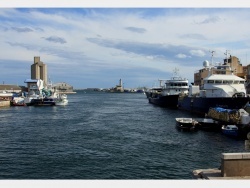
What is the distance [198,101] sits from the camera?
2261 inches

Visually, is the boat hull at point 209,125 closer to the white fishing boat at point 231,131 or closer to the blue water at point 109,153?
the blue water at point 109,153

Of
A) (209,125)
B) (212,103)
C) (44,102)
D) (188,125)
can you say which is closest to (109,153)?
(188,125)

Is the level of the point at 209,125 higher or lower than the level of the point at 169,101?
lower

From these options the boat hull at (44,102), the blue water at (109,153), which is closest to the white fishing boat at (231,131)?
the blue water at (109,153)

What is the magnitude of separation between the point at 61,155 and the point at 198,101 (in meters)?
38.2

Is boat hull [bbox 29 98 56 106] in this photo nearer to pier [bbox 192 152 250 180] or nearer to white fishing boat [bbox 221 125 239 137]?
white fishing boat [bbox 221 125 239 137]

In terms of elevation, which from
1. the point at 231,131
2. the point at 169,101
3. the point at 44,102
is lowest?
the point at 231,131

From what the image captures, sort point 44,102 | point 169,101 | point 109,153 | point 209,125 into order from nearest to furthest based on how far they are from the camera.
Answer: point 109,153
point 209,125
point 169,101
point 44,102

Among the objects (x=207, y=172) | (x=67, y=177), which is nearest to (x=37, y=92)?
(x=67, y=177)

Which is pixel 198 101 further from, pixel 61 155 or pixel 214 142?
pixel 61 155

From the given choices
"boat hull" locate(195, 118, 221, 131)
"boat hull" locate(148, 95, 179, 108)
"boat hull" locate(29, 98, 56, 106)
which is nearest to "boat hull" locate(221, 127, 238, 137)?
"boat hull" locate(195, 118, 221, 131)

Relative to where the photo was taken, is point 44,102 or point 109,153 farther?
point 44,102

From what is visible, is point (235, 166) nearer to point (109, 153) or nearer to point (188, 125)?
point (109, 153)

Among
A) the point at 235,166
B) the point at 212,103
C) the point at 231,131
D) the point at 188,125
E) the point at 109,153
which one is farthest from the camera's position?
the point at 212,103
